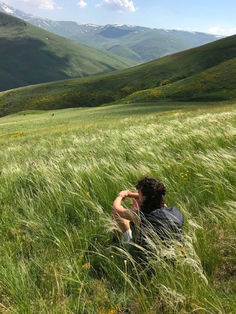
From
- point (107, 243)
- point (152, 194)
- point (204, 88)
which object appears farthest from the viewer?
point (204, 88)

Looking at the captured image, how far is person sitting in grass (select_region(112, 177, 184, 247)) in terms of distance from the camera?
11.7 ft

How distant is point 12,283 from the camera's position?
3031mm

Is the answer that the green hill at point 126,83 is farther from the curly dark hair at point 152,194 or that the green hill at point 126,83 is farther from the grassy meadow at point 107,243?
the curly dark hair at point 152,194

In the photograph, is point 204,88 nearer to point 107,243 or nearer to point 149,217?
point 149,217

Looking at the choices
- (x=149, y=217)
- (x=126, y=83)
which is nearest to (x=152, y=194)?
(x=149, y=217)

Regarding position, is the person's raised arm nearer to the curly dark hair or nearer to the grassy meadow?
the grassy meadow

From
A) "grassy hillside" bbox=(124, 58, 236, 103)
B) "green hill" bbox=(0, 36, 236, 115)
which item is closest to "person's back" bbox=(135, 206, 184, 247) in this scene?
"grassy hillside" bbox=(124, 58, 236, 103)

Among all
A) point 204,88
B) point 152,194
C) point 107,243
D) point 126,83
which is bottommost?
point 107,243

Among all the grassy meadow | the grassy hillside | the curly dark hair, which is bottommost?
the grassy meadow

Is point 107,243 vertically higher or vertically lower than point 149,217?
lower

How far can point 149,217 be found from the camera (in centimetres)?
386

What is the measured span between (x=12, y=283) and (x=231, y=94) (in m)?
52.8

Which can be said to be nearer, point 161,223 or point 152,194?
point 161,223

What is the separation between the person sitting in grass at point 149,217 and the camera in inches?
140
